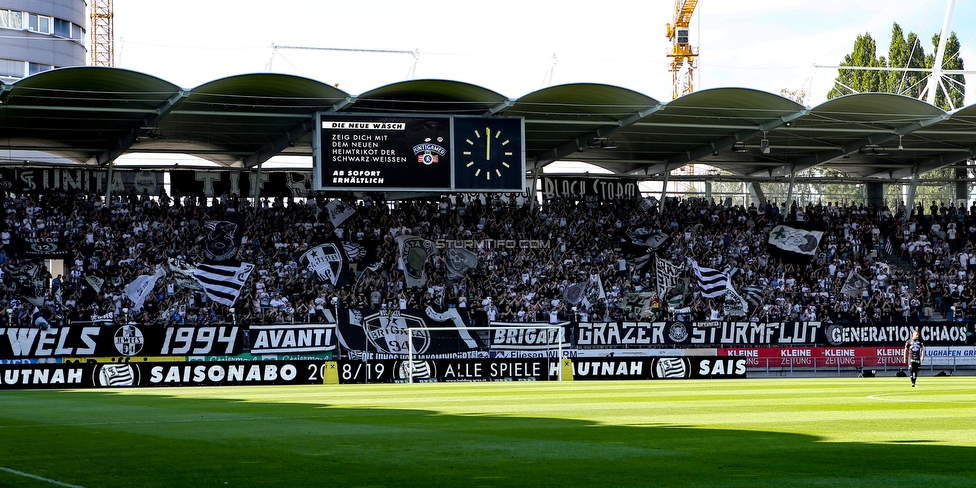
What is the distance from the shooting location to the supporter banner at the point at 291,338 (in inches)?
1407

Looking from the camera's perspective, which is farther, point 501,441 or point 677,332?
point 677,332

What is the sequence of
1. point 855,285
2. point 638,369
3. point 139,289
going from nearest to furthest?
point 638,369
point 139,289
point 855,285

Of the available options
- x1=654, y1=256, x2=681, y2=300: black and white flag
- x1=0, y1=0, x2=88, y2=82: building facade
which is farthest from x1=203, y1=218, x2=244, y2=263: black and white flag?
x1=0, y1=0, x2=88, y2=82: building facade

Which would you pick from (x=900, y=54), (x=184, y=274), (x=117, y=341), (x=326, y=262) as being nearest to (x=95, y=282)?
(x=184, y=274)

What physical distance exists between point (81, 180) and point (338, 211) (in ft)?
32.0

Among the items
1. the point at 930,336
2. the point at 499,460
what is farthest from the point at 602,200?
the point at 499,460

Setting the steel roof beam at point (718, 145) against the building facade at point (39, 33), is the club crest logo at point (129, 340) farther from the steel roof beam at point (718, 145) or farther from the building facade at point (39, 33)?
the building facade at point (39, 33)

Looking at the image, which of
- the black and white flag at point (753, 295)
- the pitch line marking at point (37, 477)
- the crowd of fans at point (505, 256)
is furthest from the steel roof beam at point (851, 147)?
the pitch line marking at point (37, 477)

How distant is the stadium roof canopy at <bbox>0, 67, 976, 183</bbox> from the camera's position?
3528cm

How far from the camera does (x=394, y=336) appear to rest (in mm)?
36781

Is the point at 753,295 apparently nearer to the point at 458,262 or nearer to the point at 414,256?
the point at 458,262

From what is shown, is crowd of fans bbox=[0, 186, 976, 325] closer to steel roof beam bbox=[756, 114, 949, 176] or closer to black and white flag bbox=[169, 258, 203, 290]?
black and white flag bbox=[169, 258, 203, 290]

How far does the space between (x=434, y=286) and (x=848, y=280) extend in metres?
16.1

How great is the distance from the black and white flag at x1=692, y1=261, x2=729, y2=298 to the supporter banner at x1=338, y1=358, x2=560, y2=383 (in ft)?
35.3
